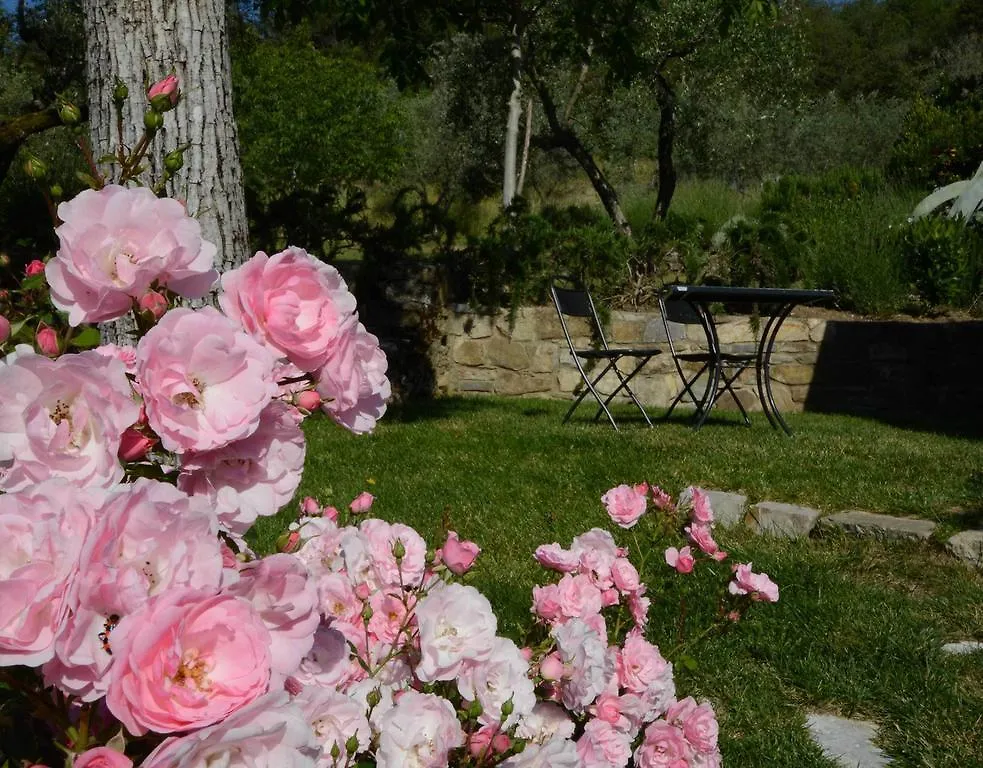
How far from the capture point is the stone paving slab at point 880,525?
3.69 meters

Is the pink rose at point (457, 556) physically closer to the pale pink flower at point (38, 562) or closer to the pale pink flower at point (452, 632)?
the pale pink flower at point (452, 632)

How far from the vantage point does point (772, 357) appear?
8.66m

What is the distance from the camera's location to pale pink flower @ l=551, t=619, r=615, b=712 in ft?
3.92

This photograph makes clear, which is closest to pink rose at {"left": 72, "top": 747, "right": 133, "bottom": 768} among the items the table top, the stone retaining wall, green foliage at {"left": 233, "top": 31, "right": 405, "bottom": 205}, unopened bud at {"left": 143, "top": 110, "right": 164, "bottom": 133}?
unopened bud at {"left": 143, "top": 110, "right": 164, "bottom": 133}

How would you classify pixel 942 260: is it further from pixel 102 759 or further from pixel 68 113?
pixel 102 759

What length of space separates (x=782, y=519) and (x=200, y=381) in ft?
11.6

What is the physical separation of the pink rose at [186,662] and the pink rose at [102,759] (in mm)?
40

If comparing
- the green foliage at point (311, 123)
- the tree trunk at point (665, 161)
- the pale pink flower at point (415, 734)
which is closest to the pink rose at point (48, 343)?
the pale pink flower at point (415, 734)

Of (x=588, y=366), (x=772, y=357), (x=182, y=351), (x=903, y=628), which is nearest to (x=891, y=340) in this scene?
(x=772, y=357)

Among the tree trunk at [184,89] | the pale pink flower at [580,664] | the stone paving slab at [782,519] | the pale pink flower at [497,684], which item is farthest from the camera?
the stone paving slab at [782,519]

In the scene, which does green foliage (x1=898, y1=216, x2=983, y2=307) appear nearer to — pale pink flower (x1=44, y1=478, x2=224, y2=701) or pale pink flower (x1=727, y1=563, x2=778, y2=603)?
pale pink flower (x1=727, y1=563, x2=778, y2=603)

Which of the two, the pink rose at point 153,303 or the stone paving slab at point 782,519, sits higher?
the pink rose at point 153,303

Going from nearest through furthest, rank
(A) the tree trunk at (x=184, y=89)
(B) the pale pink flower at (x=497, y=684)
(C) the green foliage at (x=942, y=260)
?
(B) the pale pink flower at (x=497, y=684), (A) the tree trunk at (x=184, y=89), (C) the green foliage at (x=942, y=260)

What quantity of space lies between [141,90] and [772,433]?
4462 mm
